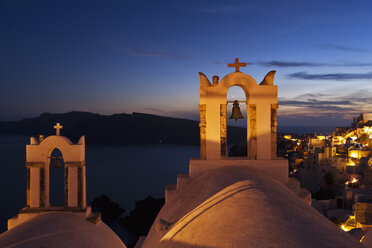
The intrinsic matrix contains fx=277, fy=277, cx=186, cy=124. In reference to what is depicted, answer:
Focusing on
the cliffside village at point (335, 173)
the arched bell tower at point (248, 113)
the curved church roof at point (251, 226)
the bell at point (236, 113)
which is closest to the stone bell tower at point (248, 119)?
the arched bell tower at point (248, 113)

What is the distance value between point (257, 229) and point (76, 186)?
4973 millimetres

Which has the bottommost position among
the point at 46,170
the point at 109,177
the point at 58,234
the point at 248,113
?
the point at 109,177

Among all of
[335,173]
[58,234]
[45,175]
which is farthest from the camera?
[335,173]

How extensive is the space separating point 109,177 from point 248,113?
56.8m

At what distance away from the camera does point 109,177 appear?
194 feet

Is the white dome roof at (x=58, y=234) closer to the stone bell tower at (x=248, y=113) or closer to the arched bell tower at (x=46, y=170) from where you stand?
the arched bell tower at (x=46, y=170)

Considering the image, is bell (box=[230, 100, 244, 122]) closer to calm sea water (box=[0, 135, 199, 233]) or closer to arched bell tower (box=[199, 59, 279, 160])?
arched bell tower (box=[199, 59, 279, 160])

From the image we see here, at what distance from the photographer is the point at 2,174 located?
5100cm

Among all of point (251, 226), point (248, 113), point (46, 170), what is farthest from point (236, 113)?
point (46, 170)

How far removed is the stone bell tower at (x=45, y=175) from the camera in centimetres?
623

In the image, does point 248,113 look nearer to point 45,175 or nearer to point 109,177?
point 45,175

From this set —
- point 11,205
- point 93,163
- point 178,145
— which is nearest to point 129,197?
point 11,205

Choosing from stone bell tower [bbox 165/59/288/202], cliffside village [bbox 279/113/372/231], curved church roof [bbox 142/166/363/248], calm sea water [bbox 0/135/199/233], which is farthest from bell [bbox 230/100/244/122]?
calm sea water [bbox 0/135/199/233]

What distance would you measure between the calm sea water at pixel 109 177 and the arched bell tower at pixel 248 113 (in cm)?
3621
